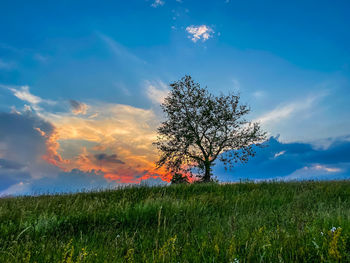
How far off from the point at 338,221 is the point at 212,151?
2364 centimetres

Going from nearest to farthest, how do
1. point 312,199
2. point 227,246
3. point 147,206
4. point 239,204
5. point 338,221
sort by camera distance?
point 227,246 < point 338,221 < point 147,206 < point 239,204 < point 312,199

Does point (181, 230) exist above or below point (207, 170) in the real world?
below

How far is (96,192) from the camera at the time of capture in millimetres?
→ 11969

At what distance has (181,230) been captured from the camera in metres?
5.56

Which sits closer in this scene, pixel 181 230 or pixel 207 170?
pixel 181 230

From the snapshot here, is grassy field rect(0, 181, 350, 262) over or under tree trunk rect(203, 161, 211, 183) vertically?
under

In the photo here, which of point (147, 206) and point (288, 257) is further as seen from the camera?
point (147, 206)

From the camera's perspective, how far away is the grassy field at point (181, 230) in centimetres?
325

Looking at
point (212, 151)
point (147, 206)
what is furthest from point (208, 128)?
point (147, 206)

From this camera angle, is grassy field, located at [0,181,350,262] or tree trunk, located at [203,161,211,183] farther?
tree trunk, located at [203,161,211,183]

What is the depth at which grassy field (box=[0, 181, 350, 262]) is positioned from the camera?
10.6 feet

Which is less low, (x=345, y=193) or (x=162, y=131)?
(x=162, y=131)

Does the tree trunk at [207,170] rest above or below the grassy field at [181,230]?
above

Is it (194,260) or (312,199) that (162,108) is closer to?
(312,199)
